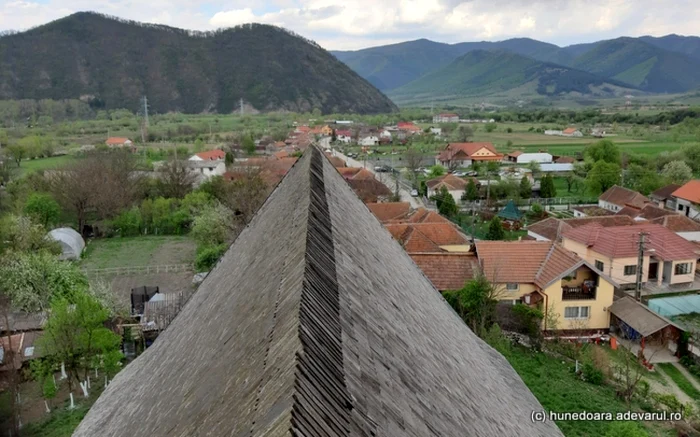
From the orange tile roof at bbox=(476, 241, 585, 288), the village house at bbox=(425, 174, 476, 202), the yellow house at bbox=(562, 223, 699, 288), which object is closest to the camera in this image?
the orange tile roof at bbox=(476, 241, 585, 288)

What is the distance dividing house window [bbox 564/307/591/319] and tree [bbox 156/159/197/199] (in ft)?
114

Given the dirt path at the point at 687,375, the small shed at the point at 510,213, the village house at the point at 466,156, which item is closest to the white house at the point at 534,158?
the village house at the point at 466,156

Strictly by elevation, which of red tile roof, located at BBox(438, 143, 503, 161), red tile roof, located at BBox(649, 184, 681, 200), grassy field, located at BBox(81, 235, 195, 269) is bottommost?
grassy field, located at BBox(81, 235, 195, 269)

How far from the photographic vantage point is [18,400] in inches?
648

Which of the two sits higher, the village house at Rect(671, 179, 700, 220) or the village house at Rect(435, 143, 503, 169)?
the village house at Rect(435, 143, 503, 169)

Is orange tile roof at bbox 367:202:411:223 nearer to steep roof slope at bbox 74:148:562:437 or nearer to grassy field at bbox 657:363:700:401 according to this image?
grassy field at bbox 657:363:700:401

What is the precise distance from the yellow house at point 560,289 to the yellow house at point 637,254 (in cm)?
508

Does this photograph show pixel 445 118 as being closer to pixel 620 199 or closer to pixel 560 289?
pixel 620 199

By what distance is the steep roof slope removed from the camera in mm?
3115

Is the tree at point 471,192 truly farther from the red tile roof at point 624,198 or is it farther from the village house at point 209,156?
the village house at point 209,156

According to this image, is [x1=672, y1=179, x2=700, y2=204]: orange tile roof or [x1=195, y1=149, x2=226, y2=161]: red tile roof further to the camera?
[x1=195, y1=149, x2=226, y2=161]: red tile roof

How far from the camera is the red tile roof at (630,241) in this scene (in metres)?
26.7

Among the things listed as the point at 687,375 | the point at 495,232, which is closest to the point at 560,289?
the point at 687,375

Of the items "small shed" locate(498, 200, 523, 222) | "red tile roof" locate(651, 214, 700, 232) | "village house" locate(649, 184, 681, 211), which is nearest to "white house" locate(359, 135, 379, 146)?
"small shed" locate(498, 200, 523, 222)
